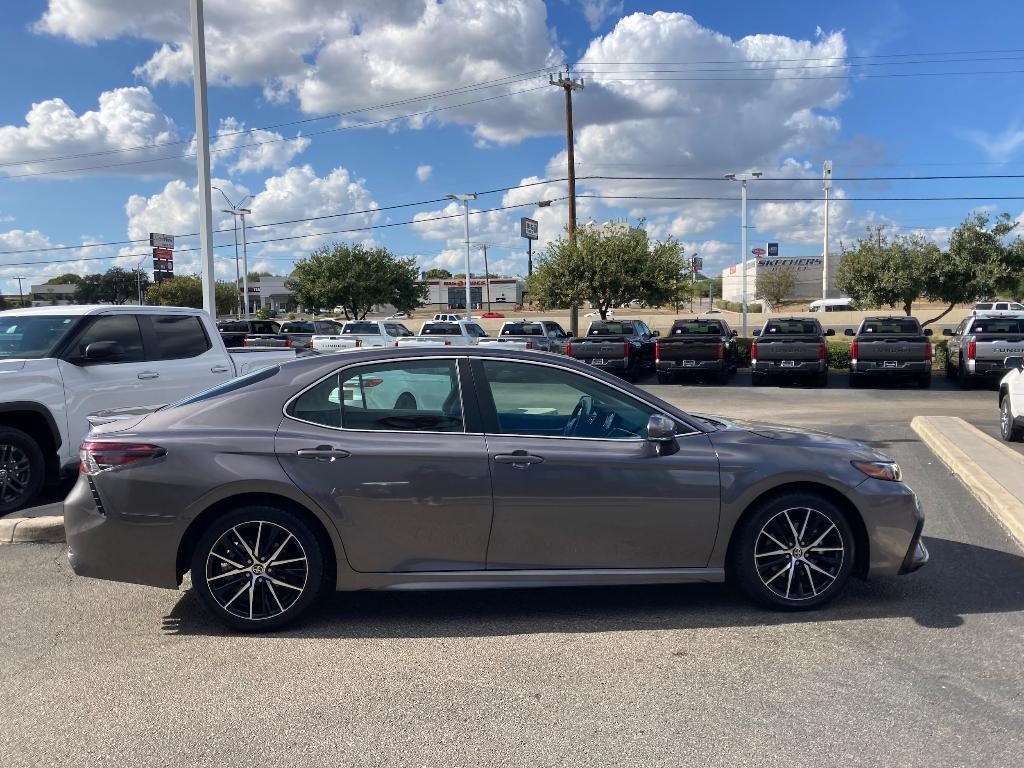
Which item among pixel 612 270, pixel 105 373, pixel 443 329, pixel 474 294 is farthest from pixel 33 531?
pixel 474 294

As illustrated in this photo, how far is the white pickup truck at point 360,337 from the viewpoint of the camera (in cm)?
2495

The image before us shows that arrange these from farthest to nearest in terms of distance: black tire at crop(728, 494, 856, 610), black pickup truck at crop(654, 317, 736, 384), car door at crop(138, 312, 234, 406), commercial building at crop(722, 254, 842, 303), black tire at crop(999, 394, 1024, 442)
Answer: commercial building at crop(722, 254, 842, 303)
black pickup truck at crop(654, 317, 736, 384)
black tire at crop(999, 394, 1024, 442)
car door at crop(138, 312, 234, 406)
black tire at crop(728, 494, 856, 610)

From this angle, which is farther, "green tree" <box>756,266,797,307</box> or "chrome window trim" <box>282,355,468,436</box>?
"green tree" <box>756,266,797,307</box>

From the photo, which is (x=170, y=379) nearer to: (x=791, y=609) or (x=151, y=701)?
(x=151, y=701)

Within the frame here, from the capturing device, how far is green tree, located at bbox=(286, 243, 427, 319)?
4581cm

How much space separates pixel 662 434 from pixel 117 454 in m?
2.93

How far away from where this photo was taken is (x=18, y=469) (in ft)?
23.6

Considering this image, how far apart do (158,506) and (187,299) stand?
76144 millimetres

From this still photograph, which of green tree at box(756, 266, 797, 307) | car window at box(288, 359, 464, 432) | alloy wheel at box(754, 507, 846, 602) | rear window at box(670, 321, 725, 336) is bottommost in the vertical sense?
alloy wheel at box(754, 507, 846, 602)

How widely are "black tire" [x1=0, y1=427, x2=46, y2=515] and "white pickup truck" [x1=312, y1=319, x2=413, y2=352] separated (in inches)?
643

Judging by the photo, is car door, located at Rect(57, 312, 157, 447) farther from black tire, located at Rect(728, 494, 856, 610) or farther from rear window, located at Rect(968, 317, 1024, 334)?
rear window, located at Rect(968, 317, 1024, 334)

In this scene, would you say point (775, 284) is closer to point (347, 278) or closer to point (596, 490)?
point (347, 278)

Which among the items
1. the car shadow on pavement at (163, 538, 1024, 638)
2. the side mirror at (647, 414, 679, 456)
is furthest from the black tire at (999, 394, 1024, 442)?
the side mirror at (647, 414, 679, 456)

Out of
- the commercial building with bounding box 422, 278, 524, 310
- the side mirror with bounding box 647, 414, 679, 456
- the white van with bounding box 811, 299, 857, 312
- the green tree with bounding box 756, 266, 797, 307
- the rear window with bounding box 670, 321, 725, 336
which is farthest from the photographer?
the commercial building with bounding box 422, 278, 524, 310
